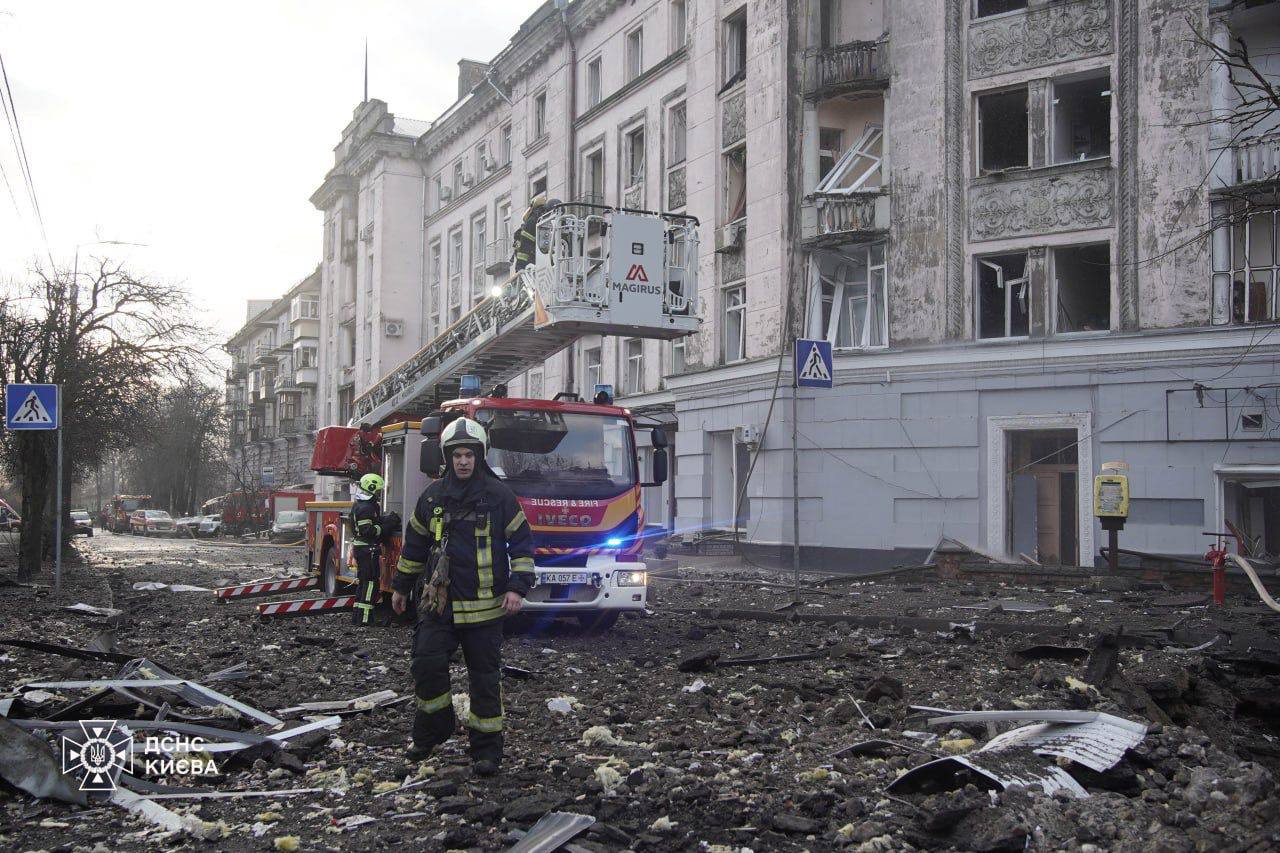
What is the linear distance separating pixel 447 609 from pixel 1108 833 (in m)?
3.53

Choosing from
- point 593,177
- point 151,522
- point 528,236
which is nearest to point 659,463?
point 528,236

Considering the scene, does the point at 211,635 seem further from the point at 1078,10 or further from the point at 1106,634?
the point at 1078,10

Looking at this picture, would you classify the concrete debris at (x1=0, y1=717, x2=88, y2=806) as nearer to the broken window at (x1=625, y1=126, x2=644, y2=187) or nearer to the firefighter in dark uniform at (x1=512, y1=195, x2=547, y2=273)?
the firefighter in dark uniform at (x1=512, y1=195, x2=547, y2=273)

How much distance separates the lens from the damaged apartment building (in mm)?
18125

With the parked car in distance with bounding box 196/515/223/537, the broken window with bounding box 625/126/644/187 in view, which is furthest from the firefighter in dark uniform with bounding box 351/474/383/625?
the parked car in distance with bounding box 196/515/223/537

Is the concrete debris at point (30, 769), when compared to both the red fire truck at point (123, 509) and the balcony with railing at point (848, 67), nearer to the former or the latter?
the balcony with railing at point (848, 67)

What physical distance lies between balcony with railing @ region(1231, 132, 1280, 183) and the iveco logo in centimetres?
1327

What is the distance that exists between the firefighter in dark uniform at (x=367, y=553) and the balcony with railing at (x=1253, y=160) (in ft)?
48.1

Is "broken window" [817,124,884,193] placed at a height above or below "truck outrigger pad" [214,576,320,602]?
above

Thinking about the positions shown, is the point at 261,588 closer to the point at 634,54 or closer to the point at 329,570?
the point at 329,570

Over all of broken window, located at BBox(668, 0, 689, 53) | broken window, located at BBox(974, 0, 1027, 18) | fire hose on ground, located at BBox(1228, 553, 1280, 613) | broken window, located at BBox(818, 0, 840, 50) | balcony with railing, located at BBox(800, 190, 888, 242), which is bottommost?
fire hose on ground, located at BBox(1228, 553, 1280, 613)

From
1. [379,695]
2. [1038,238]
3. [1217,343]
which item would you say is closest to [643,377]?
[1038,238]

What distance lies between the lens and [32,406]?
16.2 m

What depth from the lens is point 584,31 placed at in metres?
32.9
